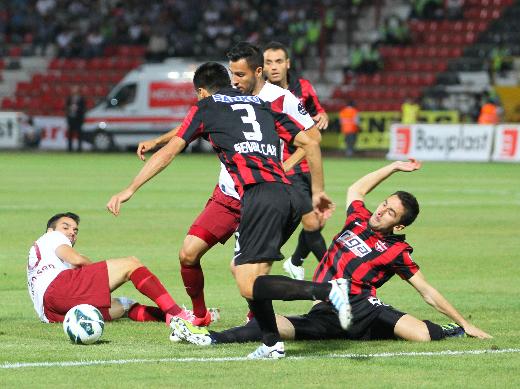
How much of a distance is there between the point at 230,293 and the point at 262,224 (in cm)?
405

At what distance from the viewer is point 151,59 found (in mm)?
51094

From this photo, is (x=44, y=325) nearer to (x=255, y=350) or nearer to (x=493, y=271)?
(x=255, y=350)

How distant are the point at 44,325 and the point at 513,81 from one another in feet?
117

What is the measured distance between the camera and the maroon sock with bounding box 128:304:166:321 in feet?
34.2

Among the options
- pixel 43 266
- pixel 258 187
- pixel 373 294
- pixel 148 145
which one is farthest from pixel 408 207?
pixel 43 266

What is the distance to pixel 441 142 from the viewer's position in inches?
1508

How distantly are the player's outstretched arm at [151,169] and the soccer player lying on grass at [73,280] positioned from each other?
169 centimetres

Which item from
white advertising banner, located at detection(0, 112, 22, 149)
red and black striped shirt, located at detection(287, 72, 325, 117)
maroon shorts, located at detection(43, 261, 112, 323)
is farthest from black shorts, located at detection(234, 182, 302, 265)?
white advertising banner, located at detection(0, 112, 22, 149)

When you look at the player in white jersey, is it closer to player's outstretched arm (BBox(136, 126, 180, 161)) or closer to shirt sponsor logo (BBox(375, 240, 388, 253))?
player's outstretched arm (BBox(136, 126, 180, 161))

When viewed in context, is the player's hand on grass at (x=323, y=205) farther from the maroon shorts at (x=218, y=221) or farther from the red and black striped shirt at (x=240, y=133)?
the maroon shorts at (x=218, y=221)

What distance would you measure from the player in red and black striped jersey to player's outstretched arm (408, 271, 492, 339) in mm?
982

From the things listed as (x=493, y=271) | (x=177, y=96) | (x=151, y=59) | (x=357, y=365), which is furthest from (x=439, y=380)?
(x=151, y=59)

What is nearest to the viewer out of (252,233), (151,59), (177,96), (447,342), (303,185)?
(252,233)

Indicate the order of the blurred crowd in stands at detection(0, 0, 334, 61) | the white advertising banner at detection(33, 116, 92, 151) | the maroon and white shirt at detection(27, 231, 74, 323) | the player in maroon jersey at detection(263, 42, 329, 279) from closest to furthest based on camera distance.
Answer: the maroon and white shirt at detection(27, 231, 74, 323) < the player in maroon jersey at detection(263, 42, 329, 279) < the white advertising banner at detection(33, 116, 92, 151) < the blurred crowd in stands at detection(0, 0, 334, 61)
